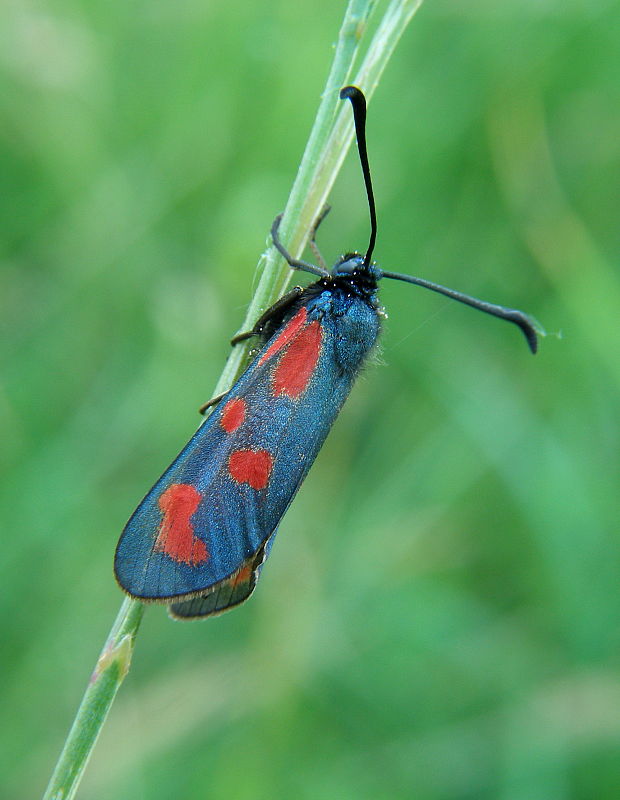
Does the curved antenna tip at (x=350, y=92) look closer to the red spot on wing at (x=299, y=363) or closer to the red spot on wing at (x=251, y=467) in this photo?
the red spot on wing at (x=299, y=363)

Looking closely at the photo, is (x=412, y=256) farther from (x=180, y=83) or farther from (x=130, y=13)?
(x=130, y=13)

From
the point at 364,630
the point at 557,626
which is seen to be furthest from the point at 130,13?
the point at 557,626

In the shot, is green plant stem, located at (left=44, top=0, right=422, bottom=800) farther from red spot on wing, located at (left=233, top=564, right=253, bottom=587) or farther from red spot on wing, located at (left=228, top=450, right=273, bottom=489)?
red spot on wing, located at (left=233, top=564, right=253, bottom=587)

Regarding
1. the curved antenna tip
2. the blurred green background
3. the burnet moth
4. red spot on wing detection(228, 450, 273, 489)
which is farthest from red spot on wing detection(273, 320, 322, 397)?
the blurred green background

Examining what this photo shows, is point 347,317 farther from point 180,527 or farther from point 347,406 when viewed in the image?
point 347,406

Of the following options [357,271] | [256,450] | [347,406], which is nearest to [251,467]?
[256,450]

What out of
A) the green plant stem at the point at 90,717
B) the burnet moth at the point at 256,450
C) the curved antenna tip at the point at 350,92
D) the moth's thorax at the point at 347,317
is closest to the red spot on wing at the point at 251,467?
the burnet moth at the point at 256,450
